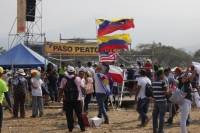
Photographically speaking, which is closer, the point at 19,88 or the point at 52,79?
the point at 19,88

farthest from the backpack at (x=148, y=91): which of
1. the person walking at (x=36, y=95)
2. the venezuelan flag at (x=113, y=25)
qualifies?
the venezuelan flag at (x=113, y=25)

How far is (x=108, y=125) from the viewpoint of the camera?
11.1m

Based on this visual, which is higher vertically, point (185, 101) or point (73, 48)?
point (73, 48)

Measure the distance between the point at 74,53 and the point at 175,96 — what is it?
962cm

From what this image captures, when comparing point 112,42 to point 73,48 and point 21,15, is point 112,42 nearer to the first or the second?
point 73,48

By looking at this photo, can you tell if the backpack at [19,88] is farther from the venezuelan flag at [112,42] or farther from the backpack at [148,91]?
the backpack at [148,91]

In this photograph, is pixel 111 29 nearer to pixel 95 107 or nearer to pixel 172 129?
pixel 95 107

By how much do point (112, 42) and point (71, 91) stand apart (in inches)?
221

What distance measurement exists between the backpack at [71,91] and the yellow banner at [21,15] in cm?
2955

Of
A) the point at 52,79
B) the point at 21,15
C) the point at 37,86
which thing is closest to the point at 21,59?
the point at 52,79

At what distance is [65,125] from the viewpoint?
1126 centimetres

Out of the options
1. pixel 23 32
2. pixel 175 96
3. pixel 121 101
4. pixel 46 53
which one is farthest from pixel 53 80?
pixel 23 32

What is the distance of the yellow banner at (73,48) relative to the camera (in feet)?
55.9

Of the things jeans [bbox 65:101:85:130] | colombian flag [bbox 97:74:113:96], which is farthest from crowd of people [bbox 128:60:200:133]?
jeans [bbox 65:101:85:130]
